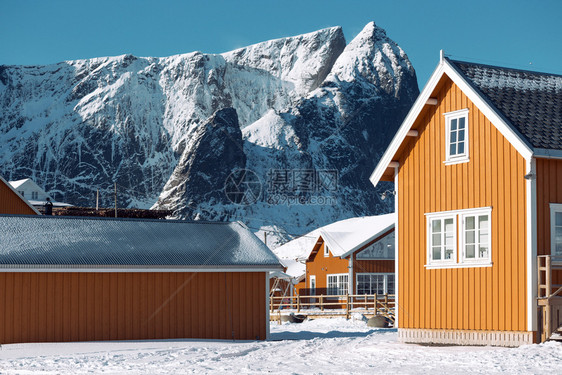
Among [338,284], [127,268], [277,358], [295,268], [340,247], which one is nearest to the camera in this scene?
[277,358]

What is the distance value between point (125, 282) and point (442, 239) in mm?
9643

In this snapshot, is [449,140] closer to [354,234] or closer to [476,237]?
[476,237]

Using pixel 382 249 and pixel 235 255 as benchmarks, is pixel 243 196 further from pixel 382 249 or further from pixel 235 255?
pixel 235 255

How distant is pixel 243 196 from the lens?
181 metres

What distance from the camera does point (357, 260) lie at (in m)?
51.2

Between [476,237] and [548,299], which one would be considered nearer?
[548,299]

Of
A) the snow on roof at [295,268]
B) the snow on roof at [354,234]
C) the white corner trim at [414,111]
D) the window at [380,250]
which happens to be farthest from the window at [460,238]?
the snow on roof at [295,268]

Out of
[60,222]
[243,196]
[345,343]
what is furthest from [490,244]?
[243,196]

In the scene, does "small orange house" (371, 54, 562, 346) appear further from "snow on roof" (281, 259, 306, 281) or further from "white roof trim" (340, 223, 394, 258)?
"snow on roof" (281, 259, 306, 281)

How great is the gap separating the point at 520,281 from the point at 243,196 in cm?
16219

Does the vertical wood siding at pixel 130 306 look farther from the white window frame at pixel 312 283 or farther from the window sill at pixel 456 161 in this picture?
the white window frame at pixel 312 283

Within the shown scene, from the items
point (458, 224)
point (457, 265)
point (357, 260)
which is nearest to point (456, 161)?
point (458, 224)

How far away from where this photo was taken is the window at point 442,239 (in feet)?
69.2

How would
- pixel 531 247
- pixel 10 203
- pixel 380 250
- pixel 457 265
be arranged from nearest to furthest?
1. pixel 531 247
2. pixel 457 265
3. pixel 10 203
4. pixel 380 250
